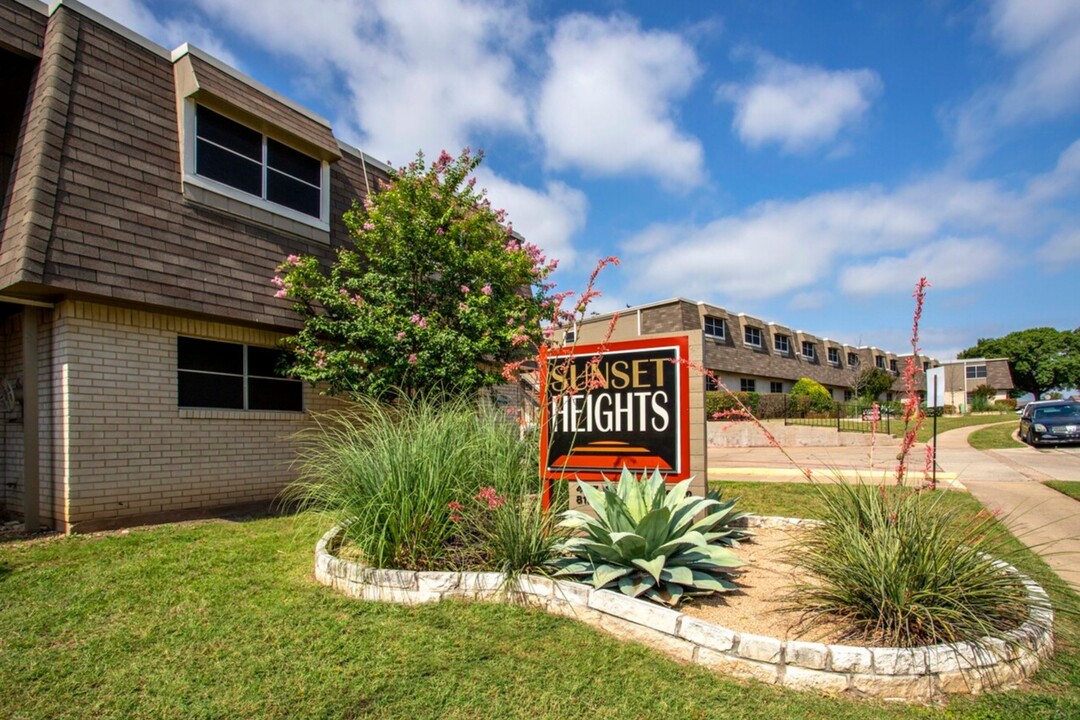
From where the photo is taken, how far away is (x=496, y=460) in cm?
525

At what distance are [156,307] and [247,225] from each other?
2006mm

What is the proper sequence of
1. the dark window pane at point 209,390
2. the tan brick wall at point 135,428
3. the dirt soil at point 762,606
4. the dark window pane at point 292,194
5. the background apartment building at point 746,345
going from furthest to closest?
the background apartment building at point 746,345 → the dark window pane at point 292,194 → the dark window pane at point 209,390 → the tan brick wall at point 135,428 → the dirt soil at point 762,606

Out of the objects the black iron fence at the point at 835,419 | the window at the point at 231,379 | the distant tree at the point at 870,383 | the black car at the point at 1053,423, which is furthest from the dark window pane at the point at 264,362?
the black car at the point at 1053,423

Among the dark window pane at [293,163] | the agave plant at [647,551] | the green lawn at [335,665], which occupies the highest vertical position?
the dark window pane at [293,163]

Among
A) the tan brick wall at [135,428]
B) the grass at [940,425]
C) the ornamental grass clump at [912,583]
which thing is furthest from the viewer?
the grass at [940,425]

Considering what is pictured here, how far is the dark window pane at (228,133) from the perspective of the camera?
8.91m

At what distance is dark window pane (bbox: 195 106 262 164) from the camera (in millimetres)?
8914

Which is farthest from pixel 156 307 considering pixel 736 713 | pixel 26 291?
pixel 736 713

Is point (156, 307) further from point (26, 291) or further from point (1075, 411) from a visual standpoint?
point (1075, 411)

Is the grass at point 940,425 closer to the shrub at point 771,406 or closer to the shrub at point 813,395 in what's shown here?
the shrub at point 813,395

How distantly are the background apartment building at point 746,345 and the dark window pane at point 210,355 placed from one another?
14102 millimetres

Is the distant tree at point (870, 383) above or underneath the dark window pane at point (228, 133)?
underneath

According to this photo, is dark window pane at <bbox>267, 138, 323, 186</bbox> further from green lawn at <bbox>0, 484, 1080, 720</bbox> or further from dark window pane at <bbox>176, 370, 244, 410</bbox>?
green lawn at <bbox>0, 484, 1080, 720</bbox>

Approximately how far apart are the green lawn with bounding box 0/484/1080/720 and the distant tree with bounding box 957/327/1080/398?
87.2 metres
